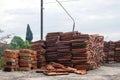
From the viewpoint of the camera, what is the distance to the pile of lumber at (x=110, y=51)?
33.9 metres

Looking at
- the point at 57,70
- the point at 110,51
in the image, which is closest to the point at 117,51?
the point at 110,51

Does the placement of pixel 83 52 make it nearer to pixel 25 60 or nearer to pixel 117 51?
pixel 25 60

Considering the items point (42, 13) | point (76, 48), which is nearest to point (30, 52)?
point (76, 48)

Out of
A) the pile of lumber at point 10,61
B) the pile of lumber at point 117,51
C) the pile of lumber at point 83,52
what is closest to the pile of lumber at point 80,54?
the pile of lumber at point 83,52

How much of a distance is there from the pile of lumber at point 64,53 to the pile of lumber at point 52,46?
518 mm

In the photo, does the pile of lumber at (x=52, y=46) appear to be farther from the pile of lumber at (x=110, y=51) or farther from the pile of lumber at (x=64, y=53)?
the pile of lumber at (x=110, y=51)

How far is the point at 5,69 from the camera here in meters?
24.4

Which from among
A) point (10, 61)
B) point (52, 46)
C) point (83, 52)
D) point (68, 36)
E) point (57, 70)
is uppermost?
point (68, 36)

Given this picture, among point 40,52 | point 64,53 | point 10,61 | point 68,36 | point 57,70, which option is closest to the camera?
point 57,70

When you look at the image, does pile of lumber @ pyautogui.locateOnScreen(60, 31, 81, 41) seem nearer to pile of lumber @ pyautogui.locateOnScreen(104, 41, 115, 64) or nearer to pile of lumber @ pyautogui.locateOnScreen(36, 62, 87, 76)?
pile of lumber @ pyautogui.locateOnScreen(36, 62, 87, 76)

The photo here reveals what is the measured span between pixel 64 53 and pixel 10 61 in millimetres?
3798

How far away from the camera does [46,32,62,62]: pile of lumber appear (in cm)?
2672

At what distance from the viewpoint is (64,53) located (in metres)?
25.9

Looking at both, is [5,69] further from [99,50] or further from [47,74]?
[99,50]
